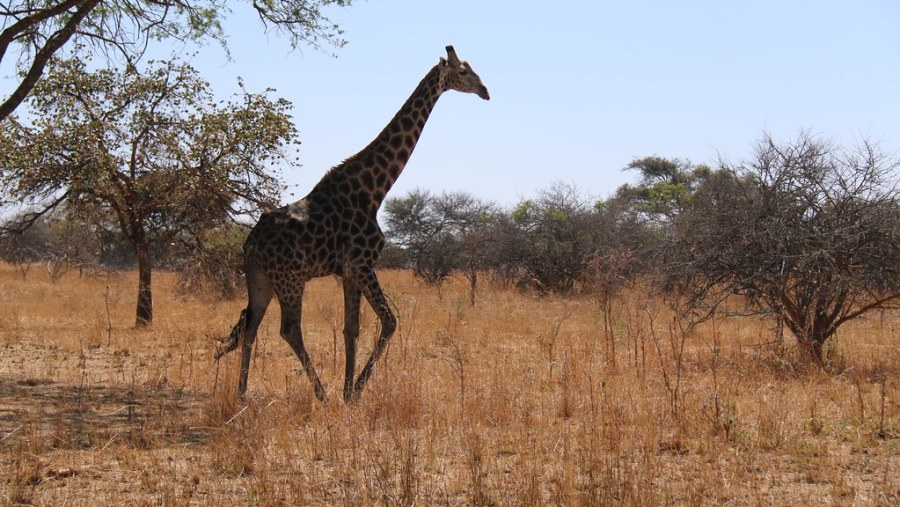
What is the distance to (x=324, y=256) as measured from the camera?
299 inches

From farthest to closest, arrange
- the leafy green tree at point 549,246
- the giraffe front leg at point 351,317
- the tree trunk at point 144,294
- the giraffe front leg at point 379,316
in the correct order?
the leafy green tree at point 549,246
the tree trunk at point 144,294
the giraffe front leg at point 351,317
the giraffe front leg at point 379,316

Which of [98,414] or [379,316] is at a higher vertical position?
[379,316]

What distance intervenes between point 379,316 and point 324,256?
2.41ft

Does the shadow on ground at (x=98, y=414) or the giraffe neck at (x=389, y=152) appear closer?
the shadow on ground at (x=98, y=414)

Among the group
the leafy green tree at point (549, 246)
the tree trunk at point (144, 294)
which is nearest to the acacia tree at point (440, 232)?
the leafy green tree at point (549, 246)

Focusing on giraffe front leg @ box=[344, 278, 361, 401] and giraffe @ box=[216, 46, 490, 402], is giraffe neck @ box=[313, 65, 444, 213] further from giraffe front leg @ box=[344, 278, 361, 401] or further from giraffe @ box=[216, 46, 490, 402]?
giraffe front leg @ box=[344, 278, 361, 401]

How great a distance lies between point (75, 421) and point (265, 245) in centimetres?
202

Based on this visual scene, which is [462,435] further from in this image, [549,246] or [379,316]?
[549,246]

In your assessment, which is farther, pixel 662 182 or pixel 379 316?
pixel 662 182

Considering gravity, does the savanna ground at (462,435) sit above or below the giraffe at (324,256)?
below

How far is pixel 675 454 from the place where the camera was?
18.0 ft

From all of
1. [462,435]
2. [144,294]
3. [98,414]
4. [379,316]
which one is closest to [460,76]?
[379,316]

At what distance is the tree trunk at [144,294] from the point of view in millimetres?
14469

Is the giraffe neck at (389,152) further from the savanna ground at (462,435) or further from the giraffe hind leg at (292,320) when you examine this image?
the savanna ground at (462,435)
